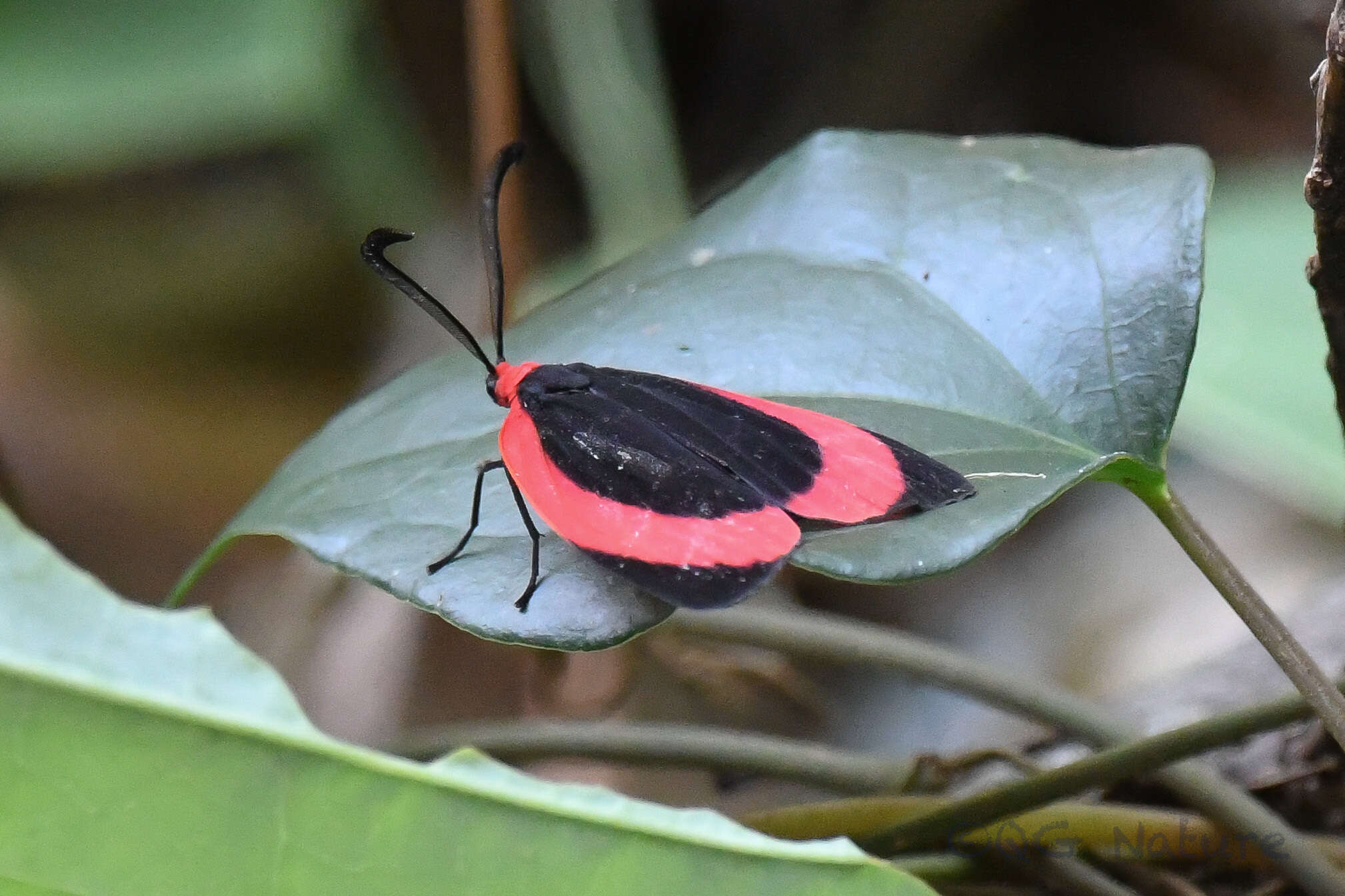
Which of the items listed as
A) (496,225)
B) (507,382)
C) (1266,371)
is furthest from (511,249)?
(1266,371)

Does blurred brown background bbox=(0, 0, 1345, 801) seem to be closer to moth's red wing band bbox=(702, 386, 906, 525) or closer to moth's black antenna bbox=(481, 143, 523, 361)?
Answer: moth's black antenna bbox=(481, 143, 523, 361)

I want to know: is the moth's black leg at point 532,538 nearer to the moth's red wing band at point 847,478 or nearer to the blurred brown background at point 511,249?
the moth's red wing band at point 847,478

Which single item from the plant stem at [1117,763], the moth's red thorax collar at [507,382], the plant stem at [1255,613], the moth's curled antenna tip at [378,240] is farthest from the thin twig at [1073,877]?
the moth's curled antenna tip at [378,240]

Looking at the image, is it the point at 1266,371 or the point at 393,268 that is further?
the point at 1266,371

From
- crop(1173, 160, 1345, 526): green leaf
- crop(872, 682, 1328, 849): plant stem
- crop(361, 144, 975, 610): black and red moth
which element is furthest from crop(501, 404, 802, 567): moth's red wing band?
crop(1173, 160, 1345, 526): green leaf

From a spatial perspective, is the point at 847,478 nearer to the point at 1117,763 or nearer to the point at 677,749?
the point at 1117,763

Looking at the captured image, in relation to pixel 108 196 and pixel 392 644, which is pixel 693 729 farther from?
pixel 108 196
